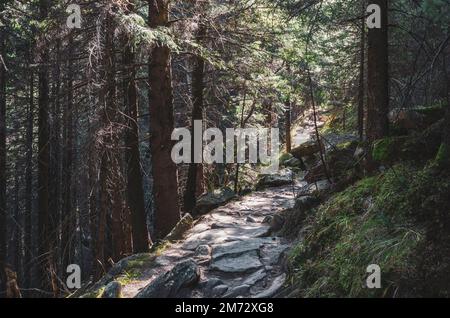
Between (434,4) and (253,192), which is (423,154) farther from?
(253,192)

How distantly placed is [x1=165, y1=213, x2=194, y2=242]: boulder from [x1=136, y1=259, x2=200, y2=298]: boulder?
309 cm

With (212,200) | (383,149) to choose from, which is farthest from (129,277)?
(212,200)

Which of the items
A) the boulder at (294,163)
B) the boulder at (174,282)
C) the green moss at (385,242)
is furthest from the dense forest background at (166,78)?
the boulder at (294,163)

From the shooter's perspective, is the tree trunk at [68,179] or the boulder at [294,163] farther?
the boulder at [294,163]

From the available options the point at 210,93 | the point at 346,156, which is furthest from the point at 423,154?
the point at 210,93

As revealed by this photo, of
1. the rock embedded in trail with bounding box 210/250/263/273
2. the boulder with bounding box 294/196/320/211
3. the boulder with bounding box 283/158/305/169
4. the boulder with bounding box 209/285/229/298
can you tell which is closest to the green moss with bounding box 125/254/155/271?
the rock embedded in trail with bounding box 210/250/263/273

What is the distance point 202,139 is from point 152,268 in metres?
7.80

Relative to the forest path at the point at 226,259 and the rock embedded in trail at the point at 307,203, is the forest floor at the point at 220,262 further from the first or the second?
the rock embedded in trail at the point at 307,203

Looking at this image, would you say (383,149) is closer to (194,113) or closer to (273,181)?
(194,113)

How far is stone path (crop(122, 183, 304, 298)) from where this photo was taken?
21.7 ft

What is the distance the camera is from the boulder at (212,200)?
14428 mm

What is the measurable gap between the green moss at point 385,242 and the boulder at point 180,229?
3642 millimetres

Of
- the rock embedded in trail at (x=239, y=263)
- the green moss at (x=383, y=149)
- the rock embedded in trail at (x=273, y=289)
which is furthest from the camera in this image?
the green moss at (x=383, y=149)

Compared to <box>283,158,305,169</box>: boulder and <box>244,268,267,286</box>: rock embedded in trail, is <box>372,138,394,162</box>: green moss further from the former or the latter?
<box>283,158,305,169</box>: boulder
